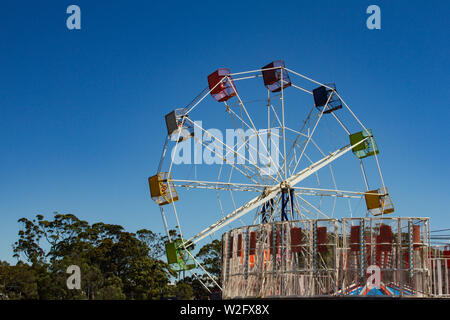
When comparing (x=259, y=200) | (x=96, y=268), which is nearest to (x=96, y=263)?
(x=96, y=268)

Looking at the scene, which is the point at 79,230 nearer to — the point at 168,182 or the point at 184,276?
the point at 184,276

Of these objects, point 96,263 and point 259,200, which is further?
point 96,263

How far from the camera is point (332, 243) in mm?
32250

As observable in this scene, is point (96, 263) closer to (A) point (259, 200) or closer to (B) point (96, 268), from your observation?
(B) point (96, 268)

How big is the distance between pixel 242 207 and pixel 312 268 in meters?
17.2

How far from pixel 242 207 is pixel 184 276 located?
44448mm
